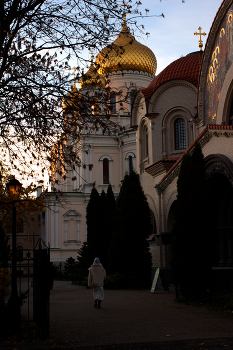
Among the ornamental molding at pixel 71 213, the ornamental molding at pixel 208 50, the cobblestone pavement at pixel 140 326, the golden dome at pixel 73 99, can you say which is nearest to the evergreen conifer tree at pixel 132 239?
the ornamental molding at pixel 208 50

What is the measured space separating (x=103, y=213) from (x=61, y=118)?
18.4 metres

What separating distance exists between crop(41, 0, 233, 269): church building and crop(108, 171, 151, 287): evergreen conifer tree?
0.74m

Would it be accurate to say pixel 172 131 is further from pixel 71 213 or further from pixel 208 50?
pixel 71 213

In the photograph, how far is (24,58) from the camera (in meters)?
10.2

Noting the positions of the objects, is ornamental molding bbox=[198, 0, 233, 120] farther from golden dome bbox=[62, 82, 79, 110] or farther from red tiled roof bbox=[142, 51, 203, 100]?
golden dome bbox=[62, 82, 79, 110]

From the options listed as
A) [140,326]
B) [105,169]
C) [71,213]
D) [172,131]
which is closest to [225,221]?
[172,131]

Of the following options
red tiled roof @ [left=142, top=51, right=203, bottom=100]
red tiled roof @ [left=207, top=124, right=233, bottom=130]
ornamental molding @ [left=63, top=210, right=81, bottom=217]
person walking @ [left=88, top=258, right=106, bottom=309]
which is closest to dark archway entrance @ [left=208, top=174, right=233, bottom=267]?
red tiled roof @ [left=207, top=124, right=233, bottom=130]

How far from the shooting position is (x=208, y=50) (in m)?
19.6

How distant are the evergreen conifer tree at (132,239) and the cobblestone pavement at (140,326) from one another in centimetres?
657

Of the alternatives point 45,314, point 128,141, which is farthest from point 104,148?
point 45,314

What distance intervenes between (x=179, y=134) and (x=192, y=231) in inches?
454

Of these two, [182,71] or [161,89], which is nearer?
[182,71]

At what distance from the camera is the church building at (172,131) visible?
1483 cm

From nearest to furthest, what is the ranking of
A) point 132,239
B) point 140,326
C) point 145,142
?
point 140,326 → point 132,239 → point 145,142
